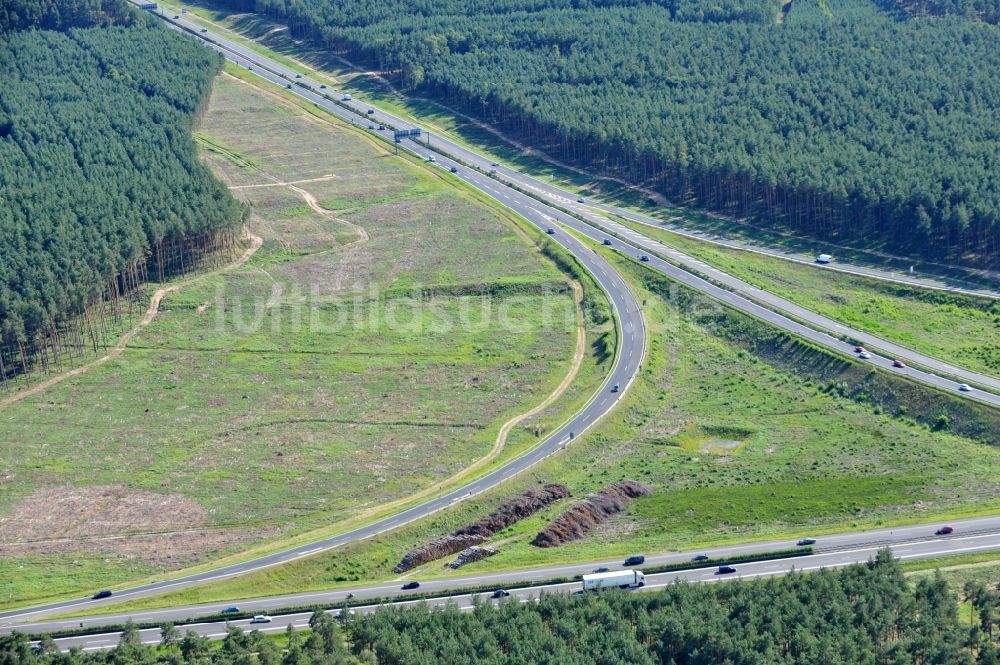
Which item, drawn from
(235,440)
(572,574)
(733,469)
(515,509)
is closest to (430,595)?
(572,574)

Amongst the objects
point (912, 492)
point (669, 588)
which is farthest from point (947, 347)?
point (669, 588)

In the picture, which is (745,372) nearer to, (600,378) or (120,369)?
(600,378)

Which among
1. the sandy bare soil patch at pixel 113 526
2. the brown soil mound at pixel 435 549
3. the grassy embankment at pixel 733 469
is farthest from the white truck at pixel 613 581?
the sandy bare soil patch at pixel 113 526

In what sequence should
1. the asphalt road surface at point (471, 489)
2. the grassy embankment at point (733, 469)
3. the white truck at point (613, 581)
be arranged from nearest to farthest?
the white truck at point (613, 581)
the asphalt road surface at point (471, 489)
the grassy embankment at point (733, 469)

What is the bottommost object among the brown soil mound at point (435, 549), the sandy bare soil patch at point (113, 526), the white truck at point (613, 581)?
the sandy bare soil patch at point (113, 526)

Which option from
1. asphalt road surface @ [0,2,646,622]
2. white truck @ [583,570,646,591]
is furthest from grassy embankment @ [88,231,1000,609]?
white truck @ [583,570,646,591]

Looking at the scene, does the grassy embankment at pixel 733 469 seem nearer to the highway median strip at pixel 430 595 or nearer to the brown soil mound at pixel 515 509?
the brown soil mound at pixel 515 509

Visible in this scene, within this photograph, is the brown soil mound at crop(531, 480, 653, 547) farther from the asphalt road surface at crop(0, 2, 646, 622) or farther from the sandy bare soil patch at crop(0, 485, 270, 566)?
the sandy bare soil patch at crop(0, 485, 270, 566)
